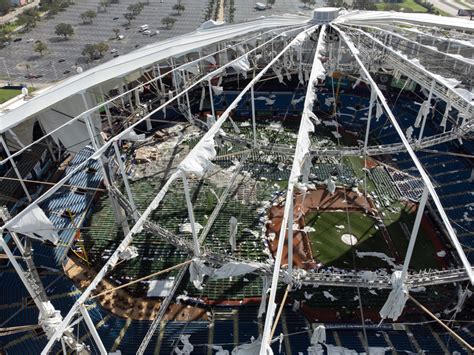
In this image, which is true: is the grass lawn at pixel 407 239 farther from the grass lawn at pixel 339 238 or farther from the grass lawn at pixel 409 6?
the grass lawn at pixel 409 6

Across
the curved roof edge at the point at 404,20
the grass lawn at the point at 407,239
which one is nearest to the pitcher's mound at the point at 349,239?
the grass lawn at the point at 407,239

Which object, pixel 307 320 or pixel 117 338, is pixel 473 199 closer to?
pixel 307 320

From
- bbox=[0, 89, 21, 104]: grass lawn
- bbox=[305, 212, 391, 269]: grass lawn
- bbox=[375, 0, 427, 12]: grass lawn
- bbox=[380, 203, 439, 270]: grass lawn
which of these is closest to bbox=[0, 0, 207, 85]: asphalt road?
bbox=[0, 89, 21, 104]: grass lawn

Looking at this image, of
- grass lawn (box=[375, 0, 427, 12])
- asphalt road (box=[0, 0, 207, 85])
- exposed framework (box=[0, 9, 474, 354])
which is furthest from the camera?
grass lawn (box=[375, 0, 427, 12])

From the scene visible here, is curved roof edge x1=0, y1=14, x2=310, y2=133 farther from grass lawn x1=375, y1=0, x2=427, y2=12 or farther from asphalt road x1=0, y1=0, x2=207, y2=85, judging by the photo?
grass lawn x1=375, y1=0, x2=427, y2=12

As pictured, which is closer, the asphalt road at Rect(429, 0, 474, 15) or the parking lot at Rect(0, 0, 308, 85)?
the parking lot at Rect(0, 0, 308, 85)

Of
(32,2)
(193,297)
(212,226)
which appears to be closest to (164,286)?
(193,297)
